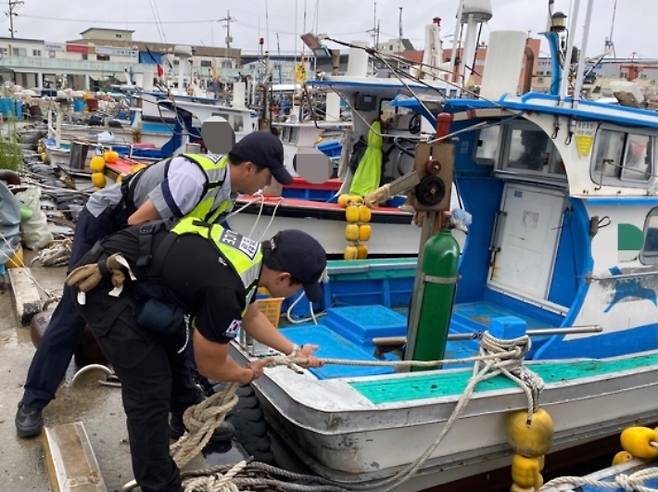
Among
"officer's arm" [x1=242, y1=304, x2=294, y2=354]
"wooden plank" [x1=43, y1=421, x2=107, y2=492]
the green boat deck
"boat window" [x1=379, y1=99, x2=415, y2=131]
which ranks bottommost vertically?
"wooden plank" [x1=43, y1=421, x2=107, y2=492]

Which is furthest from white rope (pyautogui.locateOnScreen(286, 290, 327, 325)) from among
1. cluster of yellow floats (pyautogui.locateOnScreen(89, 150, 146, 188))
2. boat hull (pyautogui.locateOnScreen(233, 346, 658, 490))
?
cluster of yellow floats (pyautogui.locateOnScreen(89, 150, 146, 188))

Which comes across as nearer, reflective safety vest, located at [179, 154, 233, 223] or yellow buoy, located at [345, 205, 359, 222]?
reflective safety vest, located at [179, 154, 233, 223]

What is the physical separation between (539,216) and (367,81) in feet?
12.8

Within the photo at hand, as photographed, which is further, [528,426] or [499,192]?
[499,192]

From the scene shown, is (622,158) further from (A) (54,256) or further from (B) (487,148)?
(A) (54,256)

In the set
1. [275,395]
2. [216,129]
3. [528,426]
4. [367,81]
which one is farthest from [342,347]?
[367,81]

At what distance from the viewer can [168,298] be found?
245 centimetres

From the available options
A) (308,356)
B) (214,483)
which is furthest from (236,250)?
(214,483)

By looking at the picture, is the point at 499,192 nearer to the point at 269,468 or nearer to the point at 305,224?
the point at 305,224

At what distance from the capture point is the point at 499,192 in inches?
213

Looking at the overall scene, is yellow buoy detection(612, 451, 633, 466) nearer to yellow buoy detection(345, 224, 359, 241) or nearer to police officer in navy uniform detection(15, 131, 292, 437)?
police officer in navy uniform detection(15, 131, 292, 437)

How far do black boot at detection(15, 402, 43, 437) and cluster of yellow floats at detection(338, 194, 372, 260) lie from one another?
4.30 meters

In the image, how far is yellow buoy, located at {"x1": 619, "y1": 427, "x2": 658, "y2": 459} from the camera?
361 centimetres

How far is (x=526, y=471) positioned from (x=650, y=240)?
236cm
